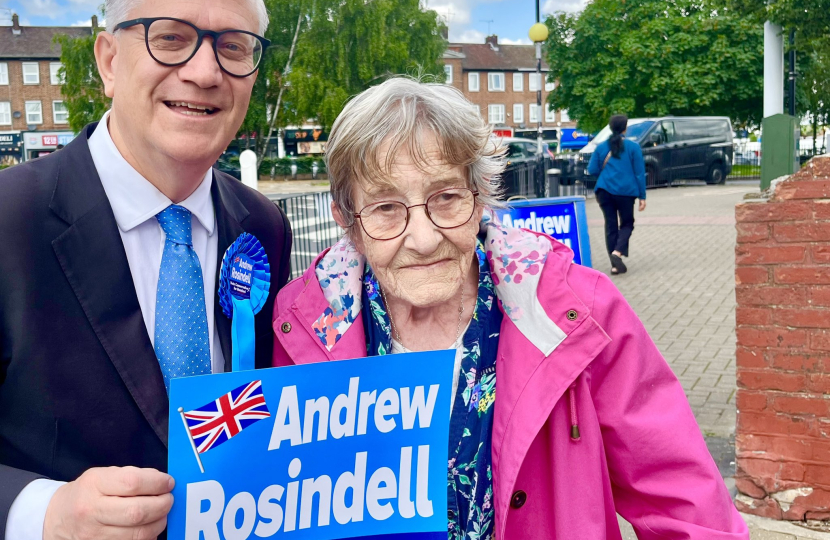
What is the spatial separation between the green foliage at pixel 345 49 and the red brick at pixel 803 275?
106ft

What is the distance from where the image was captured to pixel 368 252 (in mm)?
1951

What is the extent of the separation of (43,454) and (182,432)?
37 centimetres

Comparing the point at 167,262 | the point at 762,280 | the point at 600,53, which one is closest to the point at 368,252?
the point at 167,262

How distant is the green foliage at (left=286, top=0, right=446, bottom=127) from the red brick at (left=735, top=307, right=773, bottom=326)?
1268 inches

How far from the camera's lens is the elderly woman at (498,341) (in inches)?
70.0

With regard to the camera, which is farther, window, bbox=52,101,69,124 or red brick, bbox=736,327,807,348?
window, bbox=52,101,69,124

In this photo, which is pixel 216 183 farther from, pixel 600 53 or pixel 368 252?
pixel 600 53

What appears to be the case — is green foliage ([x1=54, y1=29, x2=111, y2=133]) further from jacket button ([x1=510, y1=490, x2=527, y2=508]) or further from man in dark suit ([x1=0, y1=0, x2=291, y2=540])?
jacket button ([x1=510, y1=490, x2=527, y2=508])

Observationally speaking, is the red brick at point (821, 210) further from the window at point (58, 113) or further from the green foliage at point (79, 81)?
the window at point (58, 113)

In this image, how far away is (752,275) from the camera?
373 centimetres

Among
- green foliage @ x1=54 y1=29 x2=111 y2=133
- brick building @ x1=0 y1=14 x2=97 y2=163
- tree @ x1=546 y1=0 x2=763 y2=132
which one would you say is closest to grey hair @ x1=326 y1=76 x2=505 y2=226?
green foliage @ x1=54 y1=29 x2=111 y2=133

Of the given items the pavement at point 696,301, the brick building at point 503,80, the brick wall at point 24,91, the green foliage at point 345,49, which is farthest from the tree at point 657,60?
the brick wall at point 24,91

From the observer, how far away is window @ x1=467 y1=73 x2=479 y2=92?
74938 millimetres

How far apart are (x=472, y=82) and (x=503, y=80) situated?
3.47 metres
